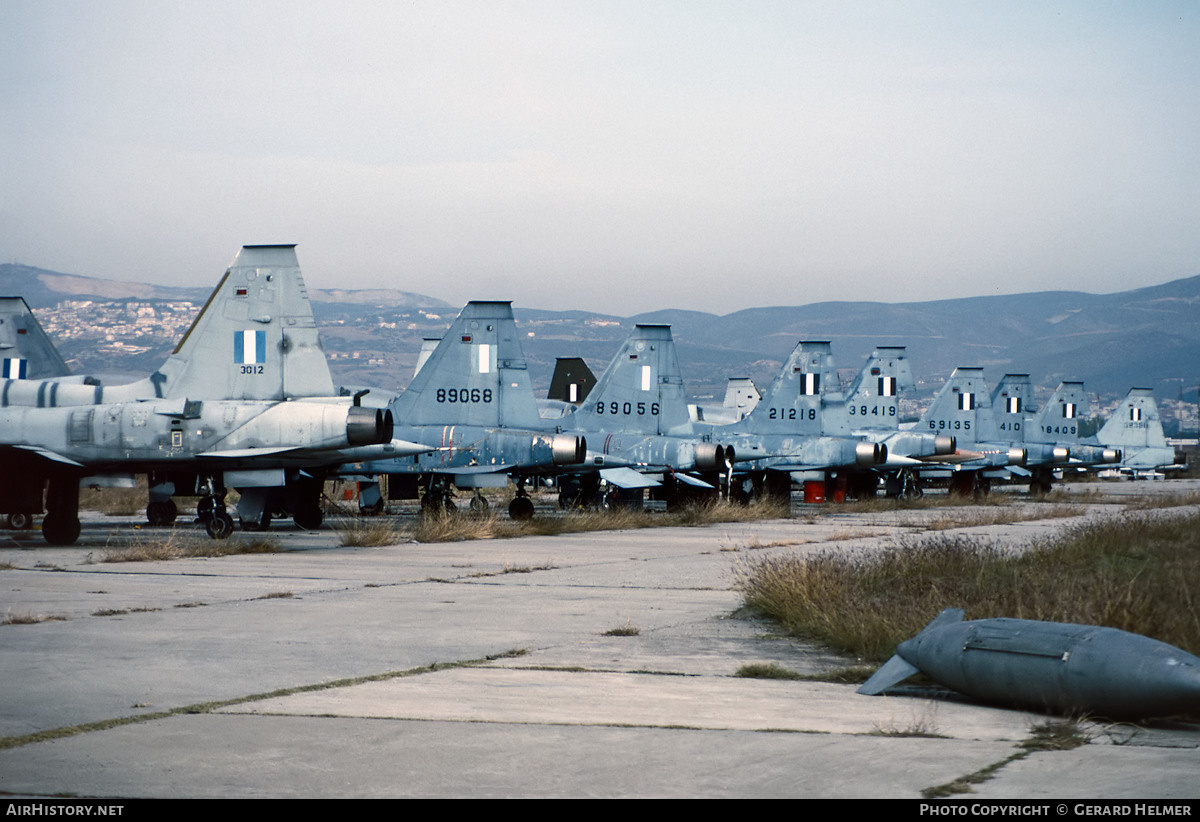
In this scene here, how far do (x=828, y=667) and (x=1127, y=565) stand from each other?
24.9 feet

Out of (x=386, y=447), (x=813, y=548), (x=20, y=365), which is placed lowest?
(x=813, y=548)

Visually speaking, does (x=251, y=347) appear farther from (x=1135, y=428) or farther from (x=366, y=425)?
(x=1135, y=428)

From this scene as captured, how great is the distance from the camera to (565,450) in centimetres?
3061

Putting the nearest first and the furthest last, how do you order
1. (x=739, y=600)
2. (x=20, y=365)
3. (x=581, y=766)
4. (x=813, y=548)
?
1. (x=581, y=766)
2. (x=739, y=600)
3. (x=813, y=548)
4. (x=20, y=365)

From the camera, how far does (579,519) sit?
99.4ft

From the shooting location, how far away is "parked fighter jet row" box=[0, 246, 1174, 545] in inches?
907

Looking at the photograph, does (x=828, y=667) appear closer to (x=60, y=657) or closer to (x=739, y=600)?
(x=739, y=600)

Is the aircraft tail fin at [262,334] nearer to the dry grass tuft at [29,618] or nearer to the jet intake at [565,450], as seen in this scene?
the jet intake at [565,450]

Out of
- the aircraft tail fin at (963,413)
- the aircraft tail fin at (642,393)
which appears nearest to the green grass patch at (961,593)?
the aircraft tail fin at (642,393)

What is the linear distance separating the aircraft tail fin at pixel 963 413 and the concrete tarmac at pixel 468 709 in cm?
4308

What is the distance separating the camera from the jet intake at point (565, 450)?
100 feet

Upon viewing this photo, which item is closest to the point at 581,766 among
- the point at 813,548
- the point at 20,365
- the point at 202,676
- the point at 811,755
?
the point at 811,755

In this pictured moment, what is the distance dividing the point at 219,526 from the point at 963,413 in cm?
4030

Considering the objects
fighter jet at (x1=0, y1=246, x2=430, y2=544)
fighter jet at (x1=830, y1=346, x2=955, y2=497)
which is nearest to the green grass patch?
fighter jet at (x1=0, y1=246, x2=430, y2=544)
